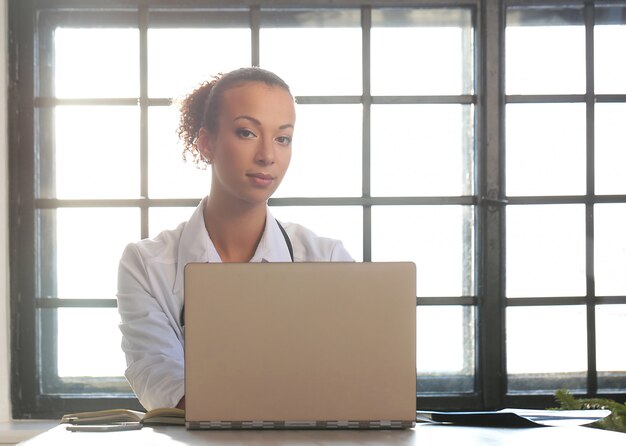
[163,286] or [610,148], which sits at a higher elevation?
[610,148]

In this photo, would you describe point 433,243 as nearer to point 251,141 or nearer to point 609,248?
point 609,248

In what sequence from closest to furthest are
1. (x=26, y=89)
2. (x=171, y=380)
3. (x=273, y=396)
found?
(x=273, y=396), (x=171, y=380), (x=26, y=89)

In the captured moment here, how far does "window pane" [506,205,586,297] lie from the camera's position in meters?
3.16

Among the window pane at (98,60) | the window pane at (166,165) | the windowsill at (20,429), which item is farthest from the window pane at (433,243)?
the windowsill at (20,429)

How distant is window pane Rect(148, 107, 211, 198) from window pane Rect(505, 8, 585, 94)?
45.5 inches

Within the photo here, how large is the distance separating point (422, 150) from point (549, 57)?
550 mm

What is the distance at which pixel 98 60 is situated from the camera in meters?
3.14

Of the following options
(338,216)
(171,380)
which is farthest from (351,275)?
(338,216)

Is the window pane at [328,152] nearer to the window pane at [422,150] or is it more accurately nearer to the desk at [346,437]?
the window pane at [422,150]

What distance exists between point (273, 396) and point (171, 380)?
Answer: 0.84 m

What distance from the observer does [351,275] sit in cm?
137

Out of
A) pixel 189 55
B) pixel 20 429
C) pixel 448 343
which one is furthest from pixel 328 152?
pixel 20 429

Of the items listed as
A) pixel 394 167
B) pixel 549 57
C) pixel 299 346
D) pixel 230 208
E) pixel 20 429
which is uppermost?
pixel 549 57

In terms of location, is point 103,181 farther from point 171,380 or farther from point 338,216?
point 171,380
